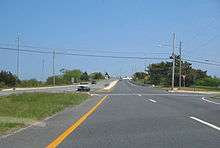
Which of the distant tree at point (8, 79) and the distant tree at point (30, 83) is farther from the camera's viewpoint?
the distant tree at point (30, 83)

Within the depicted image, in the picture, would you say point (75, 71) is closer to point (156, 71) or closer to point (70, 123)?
point (156, 71)

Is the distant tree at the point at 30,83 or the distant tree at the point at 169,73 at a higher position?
the distant tree at the point at 169,73

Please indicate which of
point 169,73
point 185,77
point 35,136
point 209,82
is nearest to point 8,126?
point 35,136

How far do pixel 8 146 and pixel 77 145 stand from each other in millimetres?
1488

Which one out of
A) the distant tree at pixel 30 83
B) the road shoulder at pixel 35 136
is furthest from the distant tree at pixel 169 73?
the road shoulder at pixel 35 136

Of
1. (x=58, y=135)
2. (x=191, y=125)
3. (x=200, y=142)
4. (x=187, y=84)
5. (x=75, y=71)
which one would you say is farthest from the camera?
(x=75, y=71)

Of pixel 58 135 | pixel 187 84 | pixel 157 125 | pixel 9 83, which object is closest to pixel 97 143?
pixel 58 135

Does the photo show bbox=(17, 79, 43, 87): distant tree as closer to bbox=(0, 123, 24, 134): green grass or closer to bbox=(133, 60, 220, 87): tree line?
bbox=(133, 60, 220, 87): tree line

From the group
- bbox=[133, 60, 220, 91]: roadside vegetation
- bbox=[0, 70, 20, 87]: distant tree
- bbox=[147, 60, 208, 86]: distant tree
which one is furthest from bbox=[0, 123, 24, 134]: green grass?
bbox=[147, 60, 208, 86]: distant tree

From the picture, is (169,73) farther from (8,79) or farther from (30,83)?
(8,79)

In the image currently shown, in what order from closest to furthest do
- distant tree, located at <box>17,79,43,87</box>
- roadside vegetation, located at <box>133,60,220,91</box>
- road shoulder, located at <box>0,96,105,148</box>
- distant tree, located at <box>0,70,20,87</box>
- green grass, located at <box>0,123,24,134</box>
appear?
road shoulder, located at <box>0,96,105,148</box>
green grass, located at <box>0,123,24,134</box>
distant tree, located at <box>0,70,20,87</box>
distant tree, located at <box>17,79,43,87</box>
roadside vegetation, located at <box>133,60,220,91</box>

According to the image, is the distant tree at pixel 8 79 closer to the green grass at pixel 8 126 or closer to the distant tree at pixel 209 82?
the distant tree at pixel 209 82

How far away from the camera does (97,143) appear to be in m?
11.1

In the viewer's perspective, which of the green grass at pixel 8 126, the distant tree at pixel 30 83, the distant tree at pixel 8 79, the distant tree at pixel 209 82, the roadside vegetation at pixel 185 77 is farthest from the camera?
the distant tree at pixel 209 82
